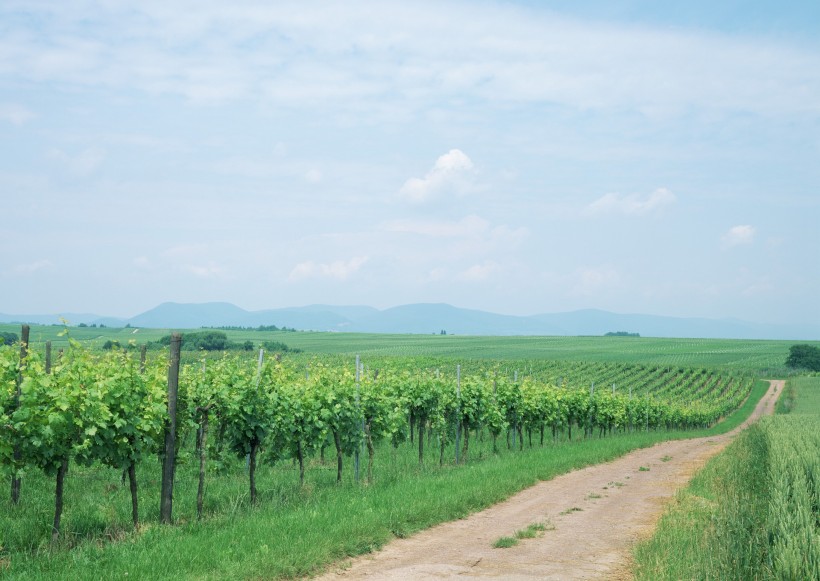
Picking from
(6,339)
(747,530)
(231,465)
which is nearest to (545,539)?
(747,530)

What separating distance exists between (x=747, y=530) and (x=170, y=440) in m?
7.88

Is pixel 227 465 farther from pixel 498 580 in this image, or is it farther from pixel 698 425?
pixel 698 425

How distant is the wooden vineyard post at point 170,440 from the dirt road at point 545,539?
10.9 ft

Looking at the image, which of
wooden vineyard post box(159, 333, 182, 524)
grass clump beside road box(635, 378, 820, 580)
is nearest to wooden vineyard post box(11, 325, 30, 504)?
wooden vineyard post box(159, 333, 182, 524)

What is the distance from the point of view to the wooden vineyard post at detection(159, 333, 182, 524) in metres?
10.6

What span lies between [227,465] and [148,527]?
2234mm

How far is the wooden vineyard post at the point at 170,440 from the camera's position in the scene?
10.6m

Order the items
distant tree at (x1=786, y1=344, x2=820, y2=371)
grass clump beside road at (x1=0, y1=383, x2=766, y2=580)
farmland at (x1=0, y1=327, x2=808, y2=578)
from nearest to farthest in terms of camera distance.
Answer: grass clump beside road at (x1=0, y1=383, x2=766, y2=580) → farmland at (x1=0, y1=327, x2=808, y2=578) → distant tree at (x1=786, y1=344, x2=820, y2=371)

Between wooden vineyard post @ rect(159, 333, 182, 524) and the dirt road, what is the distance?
3.31 metres

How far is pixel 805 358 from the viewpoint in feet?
386

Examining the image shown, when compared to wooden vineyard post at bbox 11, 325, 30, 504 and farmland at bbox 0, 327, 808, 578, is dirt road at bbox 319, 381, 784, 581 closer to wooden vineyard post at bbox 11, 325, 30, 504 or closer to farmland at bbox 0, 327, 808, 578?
farmland at bbox 0, 327, 808, 578

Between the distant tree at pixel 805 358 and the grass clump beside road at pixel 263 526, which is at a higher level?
the grass clump beside road at pixel 263 526

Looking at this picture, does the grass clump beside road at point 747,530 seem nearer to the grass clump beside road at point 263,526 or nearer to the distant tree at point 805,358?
the grass clump beside road at point 263,526

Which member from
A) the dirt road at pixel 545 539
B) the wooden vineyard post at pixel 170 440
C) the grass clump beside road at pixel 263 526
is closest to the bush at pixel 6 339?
the wooden vineyard post at pixel 170 440
